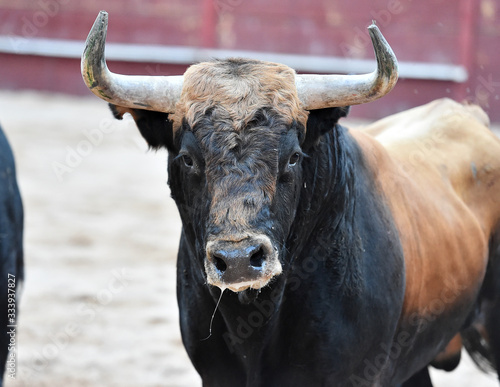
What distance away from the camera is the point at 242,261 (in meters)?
2.63

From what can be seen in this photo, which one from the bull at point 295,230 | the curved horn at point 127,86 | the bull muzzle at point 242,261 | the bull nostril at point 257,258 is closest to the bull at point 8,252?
the bull at point 295,230

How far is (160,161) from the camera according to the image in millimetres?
11812

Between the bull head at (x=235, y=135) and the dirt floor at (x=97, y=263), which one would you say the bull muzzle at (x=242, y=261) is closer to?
the bull head at (x=235, y=135)

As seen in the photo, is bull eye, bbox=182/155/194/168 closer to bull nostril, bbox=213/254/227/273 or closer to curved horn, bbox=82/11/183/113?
curved horn, bbox=82/11/183/113

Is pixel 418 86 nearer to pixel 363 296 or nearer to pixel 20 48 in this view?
pixel 20 48

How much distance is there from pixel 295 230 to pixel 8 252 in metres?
1.83

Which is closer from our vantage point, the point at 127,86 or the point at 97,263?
the point at 127,86

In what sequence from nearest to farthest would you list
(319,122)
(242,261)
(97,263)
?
(242,261) < (319,122) < (97,263)

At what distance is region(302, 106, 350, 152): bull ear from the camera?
3135 millimetres

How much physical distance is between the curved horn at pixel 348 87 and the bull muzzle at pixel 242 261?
2.09ft

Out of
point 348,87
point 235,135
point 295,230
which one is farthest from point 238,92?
point 295,230

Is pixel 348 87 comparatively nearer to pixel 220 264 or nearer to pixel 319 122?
pixel 319 122

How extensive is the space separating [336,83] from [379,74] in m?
0.16

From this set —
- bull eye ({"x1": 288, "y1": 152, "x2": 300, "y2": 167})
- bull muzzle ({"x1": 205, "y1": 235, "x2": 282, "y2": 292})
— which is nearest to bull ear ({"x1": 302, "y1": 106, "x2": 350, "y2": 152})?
bull eye ({"x1": 288, "y1": 152, "x2": 300, "y2": 167})
